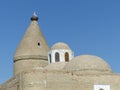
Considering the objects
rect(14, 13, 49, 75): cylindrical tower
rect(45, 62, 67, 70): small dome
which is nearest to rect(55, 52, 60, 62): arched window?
rect(45, 62, 67, 70): small dome

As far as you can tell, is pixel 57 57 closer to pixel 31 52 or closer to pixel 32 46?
pixel 31 52

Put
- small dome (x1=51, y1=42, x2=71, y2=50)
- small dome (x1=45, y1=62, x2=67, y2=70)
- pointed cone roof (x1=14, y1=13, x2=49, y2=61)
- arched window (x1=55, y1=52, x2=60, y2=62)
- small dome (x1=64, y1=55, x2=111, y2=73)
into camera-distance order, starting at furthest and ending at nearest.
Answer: pointed cone roof (x1=14, y1=13, x2=49, y2=61), small dome (x1=51, y1=42, x2=71, y2=50), arched window (x1=55, y1=52, x2=60, y2=62), small dome (x1=45, y1=62, x2=67, y2=70), small dome (x1=64, y1=55, x2=111, y2=73)

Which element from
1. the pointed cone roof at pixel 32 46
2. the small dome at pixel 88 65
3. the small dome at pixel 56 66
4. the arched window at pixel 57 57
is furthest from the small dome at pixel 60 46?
the small dome at pixel 88 65

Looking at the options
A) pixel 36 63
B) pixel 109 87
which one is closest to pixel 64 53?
pixel 36 63

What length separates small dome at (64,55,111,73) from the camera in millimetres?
31297

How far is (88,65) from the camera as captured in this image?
1238 inches

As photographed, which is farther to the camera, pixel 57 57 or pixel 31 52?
pixel 31 52

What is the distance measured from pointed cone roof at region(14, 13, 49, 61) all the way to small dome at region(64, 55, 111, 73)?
26.8ft

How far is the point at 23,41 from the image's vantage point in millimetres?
41000

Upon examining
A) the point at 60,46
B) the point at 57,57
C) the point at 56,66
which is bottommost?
the point at 56,66

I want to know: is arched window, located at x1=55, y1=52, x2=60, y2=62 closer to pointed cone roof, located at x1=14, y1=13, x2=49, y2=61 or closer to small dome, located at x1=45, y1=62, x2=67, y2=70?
small dome, located at x1=45, y1=62, x2=67, y2=70

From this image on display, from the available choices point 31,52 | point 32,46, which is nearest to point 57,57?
point 31,52

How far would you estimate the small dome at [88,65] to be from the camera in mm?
31297

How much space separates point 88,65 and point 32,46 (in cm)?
1032
